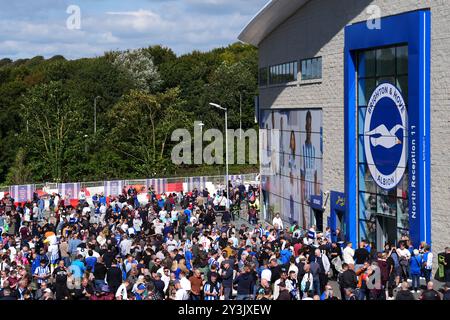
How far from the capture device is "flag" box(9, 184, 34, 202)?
46078 millimetres

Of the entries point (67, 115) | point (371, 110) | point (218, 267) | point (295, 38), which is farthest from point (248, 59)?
point (218, 267)

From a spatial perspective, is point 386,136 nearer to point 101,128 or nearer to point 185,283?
point 185,283

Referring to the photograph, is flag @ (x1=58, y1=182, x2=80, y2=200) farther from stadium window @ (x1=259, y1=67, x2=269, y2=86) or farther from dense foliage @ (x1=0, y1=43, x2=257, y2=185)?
stadium window @ (x1=259, y1=67, x2=269, y2=86)

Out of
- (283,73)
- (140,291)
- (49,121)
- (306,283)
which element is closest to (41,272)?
(140,291)

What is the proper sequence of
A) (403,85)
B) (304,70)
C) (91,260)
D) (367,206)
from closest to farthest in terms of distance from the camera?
(91,260), (403,85), (367,206), (304,70)

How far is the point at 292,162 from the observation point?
3534 centimetres

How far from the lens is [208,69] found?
97250 mm

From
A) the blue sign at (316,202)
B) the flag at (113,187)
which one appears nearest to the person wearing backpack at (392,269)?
the blue sign at (316,202)

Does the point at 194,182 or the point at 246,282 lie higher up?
the point at 194,182

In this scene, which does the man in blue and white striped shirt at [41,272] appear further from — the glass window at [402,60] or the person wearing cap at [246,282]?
the glass window at [402,60]

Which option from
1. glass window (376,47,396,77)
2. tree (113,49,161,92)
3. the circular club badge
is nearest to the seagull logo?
the circular club badge

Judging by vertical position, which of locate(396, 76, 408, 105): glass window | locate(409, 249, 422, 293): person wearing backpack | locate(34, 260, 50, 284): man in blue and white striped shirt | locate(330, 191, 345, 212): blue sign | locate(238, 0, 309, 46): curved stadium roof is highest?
locate(238, 0, 309, 46): curved stadium roof

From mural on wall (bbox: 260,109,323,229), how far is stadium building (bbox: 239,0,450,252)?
0.05 m

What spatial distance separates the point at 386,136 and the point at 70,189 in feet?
90.7
